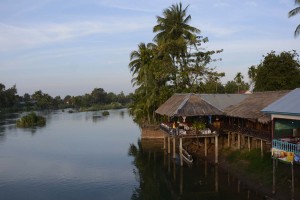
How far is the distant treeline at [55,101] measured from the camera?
10469 centimetres

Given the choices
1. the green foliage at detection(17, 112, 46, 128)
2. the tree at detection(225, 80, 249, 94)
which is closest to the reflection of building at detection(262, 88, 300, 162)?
the tree at detection(225, 80, 249, 94)

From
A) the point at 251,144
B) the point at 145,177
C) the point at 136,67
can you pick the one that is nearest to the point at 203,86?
the point at 136,67

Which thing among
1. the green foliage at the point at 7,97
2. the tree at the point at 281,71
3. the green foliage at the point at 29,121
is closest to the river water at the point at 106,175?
the tree at the point at 281,71

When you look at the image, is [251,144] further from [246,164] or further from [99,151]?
[99,151]

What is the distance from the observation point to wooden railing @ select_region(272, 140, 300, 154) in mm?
15806

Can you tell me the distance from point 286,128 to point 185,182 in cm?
718

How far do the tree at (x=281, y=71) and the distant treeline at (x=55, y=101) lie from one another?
3316 inches

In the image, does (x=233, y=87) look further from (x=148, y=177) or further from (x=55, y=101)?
(x=55, y=101)

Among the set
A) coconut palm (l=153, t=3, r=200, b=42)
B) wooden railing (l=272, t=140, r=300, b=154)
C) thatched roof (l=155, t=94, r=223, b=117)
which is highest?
coconut palm (l=153, t=3, r=200, b=42)

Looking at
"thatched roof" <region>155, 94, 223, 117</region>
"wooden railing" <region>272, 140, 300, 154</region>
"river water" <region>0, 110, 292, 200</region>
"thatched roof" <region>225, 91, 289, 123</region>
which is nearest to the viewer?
"wooden railing" <region>272, 140, 300, 154</region>

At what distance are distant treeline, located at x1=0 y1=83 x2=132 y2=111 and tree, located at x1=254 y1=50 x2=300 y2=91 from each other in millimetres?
84234

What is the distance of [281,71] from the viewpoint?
35.6m

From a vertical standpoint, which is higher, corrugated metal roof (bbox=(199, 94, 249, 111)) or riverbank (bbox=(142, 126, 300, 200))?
corrugated metal roof (bbox=(199, 94, 249, 111))

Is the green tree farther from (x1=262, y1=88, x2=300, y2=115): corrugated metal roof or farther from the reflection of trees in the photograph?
(x1=262, y1=88, x2=300, y2=115): corrugated metal roof
